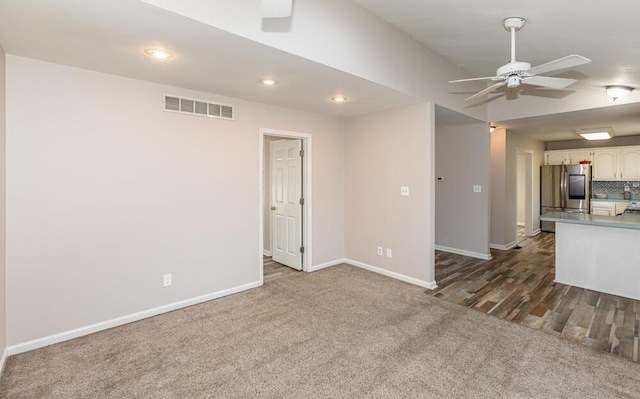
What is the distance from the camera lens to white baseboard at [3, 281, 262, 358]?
2.58 m

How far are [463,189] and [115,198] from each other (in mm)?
5439

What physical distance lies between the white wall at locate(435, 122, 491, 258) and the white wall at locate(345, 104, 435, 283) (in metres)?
2.04

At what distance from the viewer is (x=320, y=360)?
2434 mm

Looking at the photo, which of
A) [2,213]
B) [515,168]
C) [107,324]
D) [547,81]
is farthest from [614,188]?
[2,213]

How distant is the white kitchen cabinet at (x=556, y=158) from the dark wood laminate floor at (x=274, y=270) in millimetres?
7600

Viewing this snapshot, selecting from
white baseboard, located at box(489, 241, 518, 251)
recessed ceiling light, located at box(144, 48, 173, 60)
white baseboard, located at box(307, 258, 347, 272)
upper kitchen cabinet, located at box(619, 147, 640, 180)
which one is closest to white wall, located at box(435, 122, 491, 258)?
white baseboard, located at box(489, 241, 518, 251)

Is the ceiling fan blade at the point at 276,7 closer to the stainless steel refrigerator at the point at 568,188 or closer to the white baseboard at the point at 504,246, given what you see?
the white baseboard at the point at 504,246

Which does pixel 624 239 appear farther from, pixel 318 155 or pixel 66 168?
pixel 66 168

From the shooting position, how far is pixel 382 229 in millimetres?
4645

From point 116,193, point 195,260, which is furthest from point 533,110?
point 116,193

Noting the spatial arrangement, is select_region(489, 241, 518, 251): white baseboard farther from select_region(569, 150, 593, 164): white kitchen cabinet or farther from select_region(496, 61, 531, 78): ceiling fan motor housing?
select_region(496, 61, 531, 78): ceiling fan motor housing

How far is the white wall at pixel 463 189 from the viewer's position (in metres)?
5.50

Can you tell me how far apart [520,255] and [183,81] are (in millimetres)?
6126

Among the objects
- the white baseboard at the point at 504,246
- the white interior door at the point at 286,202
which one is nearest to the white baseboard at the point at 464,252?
the white baseboard at the point at 504,246
